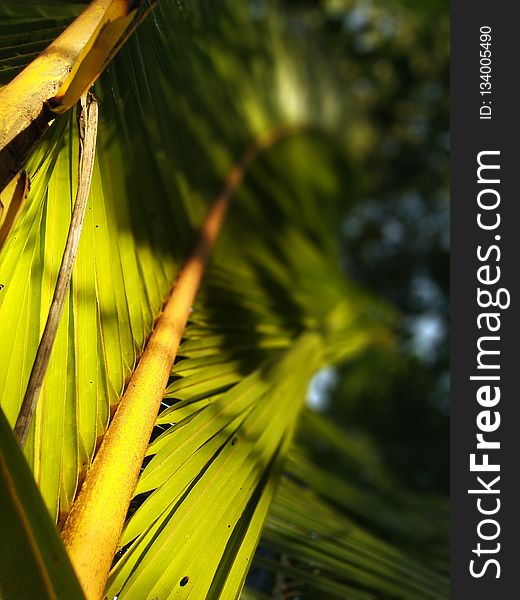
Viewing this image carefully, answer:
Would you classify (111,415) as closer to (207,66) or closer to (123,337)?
(123,337)

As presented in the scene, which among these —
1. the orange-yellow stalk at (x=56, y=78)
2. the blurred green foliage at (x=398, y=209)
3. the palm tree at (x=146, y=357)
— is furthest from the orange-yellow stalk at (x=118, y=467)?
the blurred green foliage at (x=398, y=209)

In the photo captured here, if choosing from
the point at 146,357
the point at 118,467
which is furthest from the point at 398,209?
the point at 118,467

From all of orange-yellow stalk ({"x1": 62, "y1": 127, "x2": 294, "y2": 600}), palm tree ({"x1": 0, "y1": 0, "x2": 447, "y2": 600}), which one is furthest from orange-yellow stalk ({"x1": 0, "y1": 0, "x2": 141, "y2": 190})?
orange-yellow stalk ({"x1": 62, "y1": 127, "x2": 294, "y2": 600})

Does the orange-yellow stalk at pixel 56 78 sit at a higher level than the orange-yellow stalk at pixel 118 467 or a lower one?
higher

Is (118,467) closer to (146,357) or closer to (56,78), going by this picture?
(146,357)

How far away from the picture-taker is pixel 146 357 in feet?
2.27

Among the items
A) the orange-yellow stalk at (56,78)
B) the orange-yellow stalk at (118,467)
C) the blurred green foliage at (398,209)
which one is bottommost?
the orange-yellow stalk at (118,467)

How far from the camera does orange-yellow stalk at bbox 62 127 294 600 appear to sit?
51 cm

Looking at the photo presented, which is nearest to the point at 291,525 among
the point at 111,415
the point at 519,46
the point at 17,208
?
the point at 111,415

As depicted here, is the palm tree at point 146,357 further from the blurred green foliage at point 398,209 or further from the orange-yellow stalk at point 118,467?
the blurred green foliage at point 398,209

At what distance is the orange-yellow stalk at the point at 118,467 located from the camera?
0.51 m

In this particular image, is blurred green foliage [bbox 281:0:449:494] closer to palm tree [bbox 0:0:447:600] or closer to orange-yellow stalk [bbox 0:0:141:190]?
palm tree [bbox 0:0:447:600]

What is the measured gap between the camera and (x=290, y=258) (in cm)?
142

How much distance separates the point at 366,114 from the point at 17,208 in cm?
274
